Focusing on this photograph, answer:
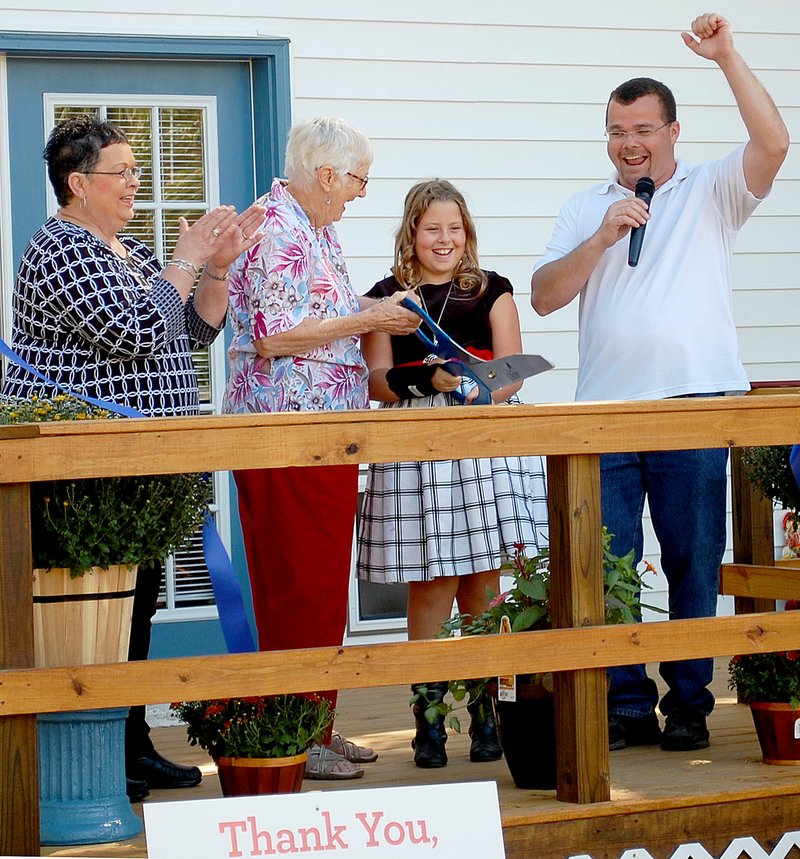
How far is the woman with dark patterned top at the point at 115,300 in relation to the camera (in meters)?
2.98

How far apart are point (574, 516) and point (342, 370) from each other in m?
0.73

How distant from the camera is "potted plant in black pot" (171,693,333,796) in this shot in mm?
2736

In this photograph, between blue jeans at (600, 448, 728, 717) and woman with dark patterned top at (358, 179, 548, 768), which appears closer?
blue jeans at (600, 448, 728, 717)

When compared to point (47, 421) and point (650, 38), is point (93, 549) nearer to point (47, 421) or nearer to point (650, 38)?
point (47, 421)

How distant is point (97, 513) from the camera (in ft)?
8.83

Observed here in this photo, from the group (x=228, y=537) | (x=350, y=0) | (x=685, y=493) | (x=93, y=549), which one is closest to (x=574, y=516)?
(x=685, y=493)

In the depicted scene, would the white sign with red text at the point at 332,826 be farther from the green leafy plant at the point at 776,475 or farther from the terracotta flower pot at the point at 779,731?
the green leafy plant at the point at 776,475

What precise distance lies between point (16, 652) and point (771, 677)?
5.23ft

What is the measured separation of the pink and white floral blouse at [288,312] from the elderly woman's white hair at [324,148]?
0.08 m

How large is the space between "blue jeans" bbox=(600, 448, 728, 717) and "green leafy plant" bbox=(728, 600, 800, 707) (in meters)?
0.18

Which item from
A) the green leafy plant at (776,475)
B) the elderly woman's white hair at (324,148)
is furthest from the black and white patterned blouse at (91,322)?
the green leafy plant at (776,475)

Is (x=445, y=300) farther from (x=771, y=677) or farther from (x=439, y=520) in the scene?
(x=771, y=677)

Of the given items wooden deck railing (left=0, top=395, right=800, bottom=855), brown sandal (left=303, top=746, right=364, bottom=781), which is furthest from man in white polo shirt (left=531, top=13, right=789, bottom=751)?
brown sandal (left=303, top=746, right=364, bottom=781)

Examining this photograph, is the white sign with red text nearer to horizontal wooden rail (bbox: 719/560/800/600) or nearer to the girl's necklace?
the girl's necklace
